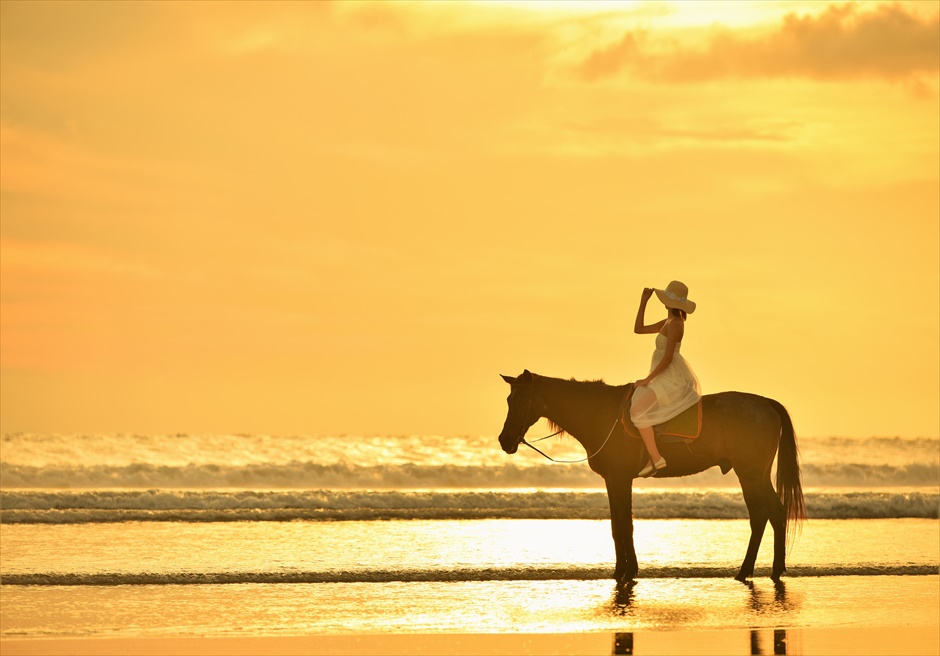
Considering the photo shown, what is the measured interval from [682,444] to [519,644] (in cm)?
437

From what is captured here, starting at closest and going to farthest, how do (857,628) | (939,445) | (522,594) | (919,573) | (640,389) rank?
(857,628) < (522,594) < (640,389) < (919,573) < (939,445)

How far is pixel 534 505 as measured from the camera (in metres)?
23.0

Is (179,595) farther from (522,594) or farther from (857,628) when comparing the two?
(857,628)

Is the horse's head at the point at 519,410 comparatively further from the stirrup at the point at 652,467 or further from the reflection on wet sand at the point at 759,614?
the reflection on wet sand at the point at 759,614

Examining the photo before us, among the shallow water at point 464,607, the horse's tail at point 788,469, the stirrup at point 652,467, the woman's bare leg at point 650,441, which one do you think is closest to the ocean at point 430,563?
the shallow water at point 464,607

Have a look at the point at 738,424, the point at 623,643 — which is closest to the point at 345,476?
the point at 738,424

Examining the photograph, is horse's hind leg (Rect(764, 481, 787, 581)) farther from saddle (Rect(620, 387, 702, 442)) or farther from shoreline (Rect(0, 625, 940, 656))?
shoreline (Rect(0, 625, 940, 656))

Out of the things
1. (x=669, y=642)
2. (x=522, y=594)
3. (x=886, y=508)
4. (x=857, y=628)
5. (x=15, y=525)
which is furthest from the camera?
(x=886, y=508)

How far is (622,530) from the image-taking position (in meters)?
12.6

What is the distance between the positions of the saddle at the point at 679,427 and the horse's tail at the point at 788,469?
1116 mm

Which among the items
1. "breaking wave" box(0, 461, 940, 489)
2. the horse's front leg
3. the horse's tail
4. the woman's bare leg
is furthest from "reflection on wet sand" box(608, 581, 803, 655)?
"breaking wave" box(0, 461, 940, 489)

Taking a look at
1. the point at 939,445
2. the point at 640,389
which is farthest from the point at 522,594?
the point at 939,445

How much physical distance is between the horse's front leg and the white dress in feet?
2.42

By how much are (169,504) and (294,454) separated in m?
18.1
